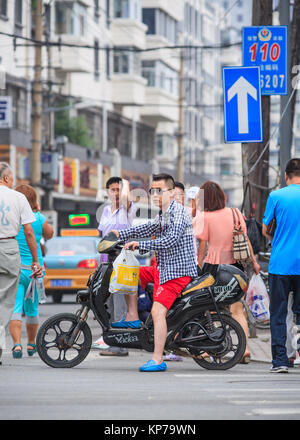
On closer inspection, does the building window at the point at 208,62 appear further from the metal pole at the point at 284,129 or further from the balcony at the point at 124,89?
the metal pole at the point at 284,129

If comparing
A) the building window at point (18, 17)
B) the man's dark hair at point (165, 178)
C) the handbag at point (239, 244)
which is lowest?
the handbag at point (239, 244)

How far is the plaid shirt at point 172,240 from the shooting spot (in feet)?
34.9

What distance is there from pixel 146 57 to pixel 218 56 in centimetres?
3675

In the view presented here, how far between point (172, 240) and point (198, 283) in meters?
0.56

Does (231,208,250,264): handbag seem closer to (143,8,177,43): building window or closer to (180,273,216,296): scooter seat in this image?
(180,273,216,296): scooter seat

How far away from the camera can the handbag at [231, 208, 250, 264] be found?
11750 mm

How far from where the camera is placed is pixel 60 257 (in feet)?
83.1

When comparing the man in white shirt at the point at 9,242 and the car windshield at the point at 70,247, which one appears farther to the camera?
the car windshield at the point at 70,247

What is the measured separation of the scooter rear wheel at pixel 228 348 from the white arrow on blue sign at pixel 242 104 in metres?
3.50

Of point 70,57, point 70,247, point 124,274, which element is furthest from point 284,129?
point 70,57

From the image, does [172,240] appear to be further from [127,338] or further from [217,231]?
[217,231]

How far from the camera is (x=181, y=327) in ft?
35.8

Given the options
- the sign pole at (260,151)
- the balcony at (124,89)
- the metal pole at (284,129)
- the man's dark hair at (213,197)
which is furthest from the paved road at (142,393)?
the balcony at (124,89)

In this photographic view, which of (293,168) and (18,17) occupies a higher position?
(18,17)
